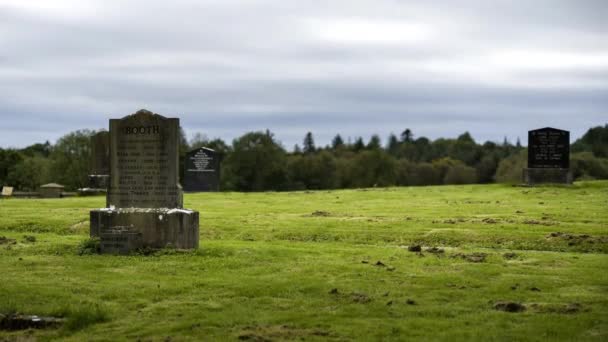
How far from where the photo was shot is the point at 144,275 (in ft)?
47.5

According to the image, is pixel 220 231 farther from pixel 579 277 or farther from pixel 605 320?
pixel 605 320

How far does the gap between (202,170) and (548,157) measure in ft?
73.0

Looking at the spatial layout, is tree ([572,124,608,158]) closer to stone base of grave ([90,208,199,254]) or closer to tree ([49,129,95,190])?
tree ([49,129,95,190])

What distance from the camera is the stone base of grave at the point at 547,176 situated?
42.7 metres

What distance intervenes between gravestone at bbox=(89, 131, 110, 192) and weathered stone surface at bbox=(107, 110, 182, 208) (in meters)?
15.8

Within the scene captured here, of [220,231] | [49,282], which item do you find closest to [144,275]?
[49,282]

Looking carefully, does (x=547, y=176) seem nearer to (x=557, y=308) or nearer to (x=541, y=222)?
(x=541, y=222)

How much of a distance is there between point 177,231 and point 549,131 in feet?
101

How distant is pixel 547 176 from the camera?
42.8m

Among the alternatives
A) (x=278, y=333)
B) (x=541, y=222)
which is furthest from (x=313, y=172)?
(x=278, y=333)

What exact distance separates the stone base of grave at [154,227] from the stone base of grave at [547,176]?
2957 cm

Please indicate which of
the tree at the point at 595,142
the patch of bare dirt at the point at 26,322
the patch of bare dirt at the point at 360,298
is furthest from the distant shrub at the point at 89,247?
the tree at the point at 595,142

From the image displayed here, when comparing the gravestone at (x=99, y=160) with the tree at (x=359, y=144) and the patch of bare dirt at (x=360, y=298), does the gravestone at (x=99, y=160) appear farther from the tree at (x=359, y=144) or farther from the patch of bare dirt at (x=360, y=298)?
the tree at (x=359, y=144)

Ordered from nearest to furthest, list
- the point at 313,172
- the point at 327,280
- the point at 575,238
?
the point at 327,280 → the point at 575,238 → the point at 313,172
